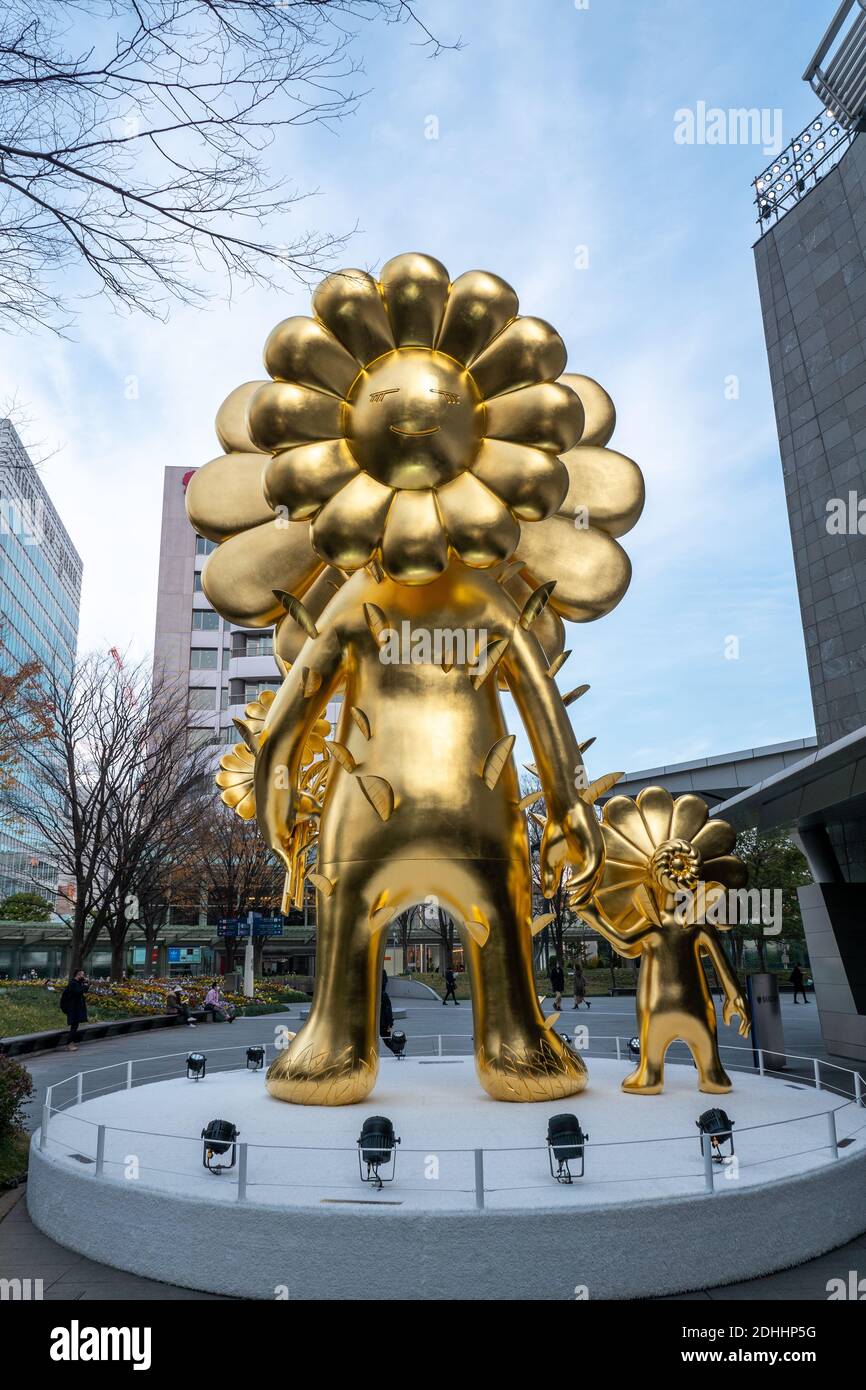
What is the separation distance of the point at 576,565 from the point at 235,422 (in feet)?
10.7

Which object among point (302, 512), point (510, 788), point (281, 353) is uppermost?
point (281, 353)

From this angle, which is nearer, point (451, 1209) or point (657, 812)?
point (451, 1209)

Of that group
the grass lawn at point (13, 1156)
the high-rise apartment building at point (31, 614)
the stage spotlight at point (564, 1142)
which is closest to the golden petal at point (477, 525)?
the stage spotlight at point (564, 1142)

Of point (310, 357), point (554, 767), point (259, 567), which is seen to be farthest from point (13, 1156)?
point (310, 357)

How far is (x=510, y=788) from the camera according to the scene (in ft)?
24.1

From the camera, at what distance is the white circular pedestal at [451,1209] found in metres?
4.51

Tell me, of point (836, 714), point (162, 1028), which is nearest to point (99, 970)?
point (162, 1028)

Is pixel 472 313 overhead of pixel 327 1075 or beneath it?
overhead

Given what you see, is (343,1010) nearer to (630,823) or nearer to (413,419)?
(630,823)

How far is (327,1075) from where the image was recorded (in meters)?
6.79

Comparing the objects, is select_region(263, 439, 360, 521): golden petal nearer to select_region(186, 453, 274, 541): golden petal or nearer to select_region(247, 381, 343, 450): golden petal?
select_region(247, 381, 343, 450): golden petal

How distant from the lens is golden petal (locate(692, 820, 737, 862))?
26.8 ft
